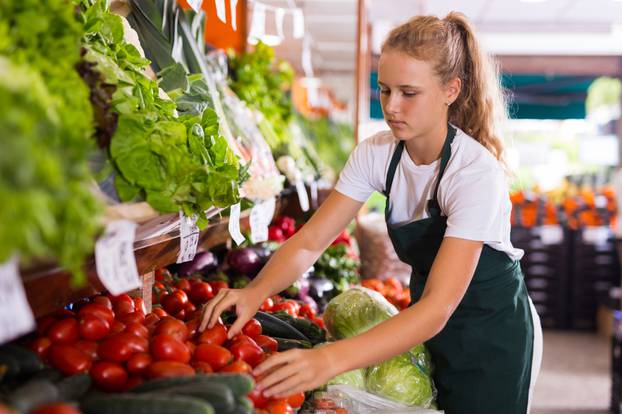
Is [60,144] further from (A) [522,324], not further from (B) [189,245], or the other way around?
(A) [522,324]

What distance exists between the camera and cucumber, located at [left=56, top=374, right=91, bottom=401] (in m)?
1.21

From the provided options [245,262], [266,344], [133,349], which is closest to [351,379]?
[266,344]

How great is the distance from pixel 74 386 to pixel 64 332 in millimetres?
225

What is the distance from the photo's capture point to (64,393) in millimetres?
1208

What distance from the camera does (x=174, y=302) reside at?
213 centimetres

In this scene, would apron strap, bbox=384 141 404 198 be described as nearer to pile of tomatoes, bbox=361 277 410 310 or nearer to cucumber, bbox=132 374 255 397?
pile of tomatoes, bbox=361 277 410 310

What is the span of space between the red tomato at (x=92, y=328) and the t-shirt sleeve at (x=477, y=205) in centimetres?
83

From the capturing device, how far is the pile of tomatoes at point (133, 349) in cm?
133

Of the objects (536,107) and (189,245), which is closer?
(189,245)

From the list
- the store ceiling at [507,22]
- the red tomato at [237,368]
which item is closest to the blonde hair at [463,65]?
the red tomato at [237,368]

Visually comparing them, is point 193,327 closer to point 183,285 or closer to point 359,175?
point 183,285

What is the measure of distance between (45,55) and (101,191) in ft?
0.88

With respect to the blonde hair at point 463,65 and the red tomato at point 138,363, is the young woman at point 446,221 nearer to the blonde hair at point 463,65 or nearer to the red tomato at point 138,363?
the blonde hair at point 463,65

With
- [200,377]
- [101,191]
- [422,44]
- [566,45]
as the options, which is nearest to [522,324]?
[422,44]
